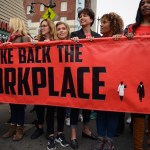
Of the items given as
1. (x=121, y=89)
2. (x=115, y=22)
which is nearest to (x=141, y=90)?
(x=121, y=89)

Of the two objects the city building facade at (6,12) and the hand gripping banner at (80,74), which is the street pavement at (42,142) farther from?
the city building facade at (6,12)

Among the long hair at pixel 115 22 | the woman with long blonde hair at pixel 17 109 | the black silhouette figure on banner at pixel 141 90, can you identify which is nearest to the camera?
the black silhouette figure on banner at pixel 141 90

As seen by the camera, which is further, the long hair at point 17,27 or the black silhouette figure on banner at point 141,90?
the long hair at point 17,27

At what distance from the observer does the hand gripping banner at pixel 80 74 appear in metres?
4.13

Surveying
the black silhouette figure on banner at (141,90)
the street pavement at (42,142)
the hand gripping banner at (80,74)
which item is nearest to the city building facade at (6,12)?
the street pavement at (42,142)

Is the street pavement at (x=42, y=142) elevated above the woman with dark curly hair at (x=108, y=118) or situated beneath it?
situated beneath

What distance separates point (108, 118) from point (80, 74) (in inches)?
28.4

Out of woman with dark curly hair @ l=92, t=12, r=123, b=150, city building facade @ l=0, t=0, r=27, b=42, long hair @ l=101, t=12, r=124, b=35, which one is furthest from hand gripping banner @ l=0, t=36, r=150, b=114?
city building facade @ l=0, t=0, r=27, b=42

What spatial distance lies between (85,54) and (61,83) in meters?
0.54

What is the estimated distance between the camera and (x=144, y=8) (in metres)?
4.17

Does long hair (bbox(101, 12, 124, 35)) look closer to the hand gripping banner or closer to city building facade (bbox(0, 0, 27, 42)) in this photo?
the hand gripping banner

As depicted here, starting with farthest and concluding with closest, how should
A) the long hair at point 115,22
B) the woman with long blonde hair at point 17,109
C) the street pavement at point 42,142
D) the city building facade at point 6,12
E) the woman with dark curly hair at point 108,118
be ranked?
the city building facade at point 6,12 < the woman with long blonde hair at point 17,109 < the street pavement at point 42,142 < the long hair at point 115,22 < the woman with dark curly hair at point 108,118

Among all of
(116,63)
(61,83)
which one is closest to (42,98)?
(61,83)

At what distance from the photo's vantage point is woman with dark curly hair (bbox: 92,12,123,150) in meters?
4.27
